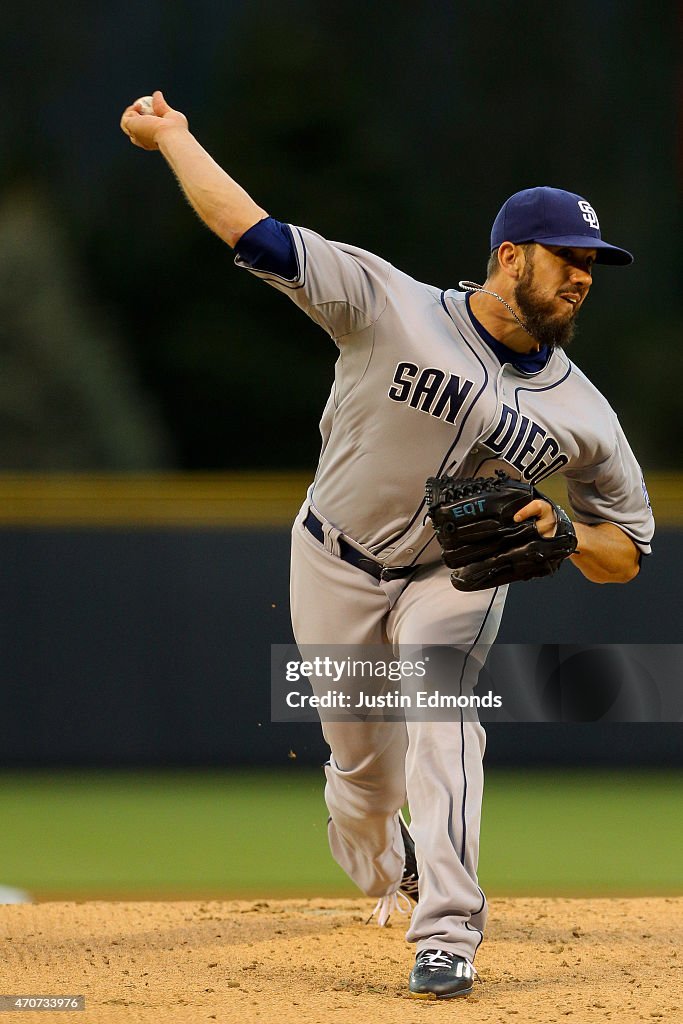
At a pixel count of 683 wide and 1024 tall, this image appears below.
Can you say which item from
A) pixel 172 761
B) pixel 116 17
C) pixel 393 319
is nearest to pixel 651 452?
pixel 172 761

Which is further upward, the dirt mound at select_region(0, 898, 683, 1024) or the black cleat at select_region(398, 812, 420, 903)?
the black cleat at select_region(398, 812, 420, 903)

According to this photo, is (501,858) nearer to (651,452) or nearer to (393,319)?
(393,319)

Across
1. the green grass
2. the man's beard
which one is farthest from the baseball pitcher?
the green grass

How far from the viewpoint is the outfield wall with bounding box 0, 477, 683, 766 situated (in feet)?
18.5

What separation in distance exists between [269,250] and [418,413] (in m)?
0.47

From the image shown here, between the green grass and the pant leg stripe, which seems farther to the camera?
the green grass

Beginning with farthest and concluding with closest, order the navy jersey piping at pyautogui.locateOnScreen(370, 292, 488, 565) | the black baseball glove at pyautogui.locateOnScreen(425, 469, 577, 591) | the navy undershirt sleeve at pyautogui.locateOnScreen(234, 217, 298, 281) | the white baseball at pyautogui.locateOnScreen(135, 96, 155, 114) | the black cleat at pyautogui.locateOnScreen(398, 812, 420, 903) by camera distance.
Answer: the black cleat at pyautogui.locateOnScreen(398, 812, 420, 903), the white baseball at pyautogui.locateOnScreen(135, 96, 155, 114), the navy jersey piping at pyautogui.locateOnScreen(370, 292, 488, 565), the black baseball glove at pyautogui.locateOnScreen(425, 469, 577, 591), the navy undershirt sleeve at pyautogui.locateOnScreen(234, 217, 298, 281)

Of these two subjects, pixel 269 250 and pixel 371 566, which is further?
pixel 371 566

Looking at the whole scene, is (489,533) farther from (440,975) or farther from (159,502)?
(159,502)

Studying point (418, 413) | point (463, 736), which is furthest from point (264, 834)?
point (418, 413)

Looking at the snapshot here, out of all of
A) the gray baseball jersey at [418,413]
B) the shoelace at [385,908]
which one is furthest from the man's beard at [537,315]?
the shoelace at [385,908]

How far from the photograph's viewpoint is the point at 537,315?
9.96ft

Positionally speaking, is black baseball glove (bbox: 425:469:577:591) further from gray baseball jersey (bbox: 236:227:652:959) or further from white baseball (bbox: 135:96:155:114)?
white baseball (bbox: 135:96:155:114)

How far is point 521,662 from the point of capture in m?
5.61
